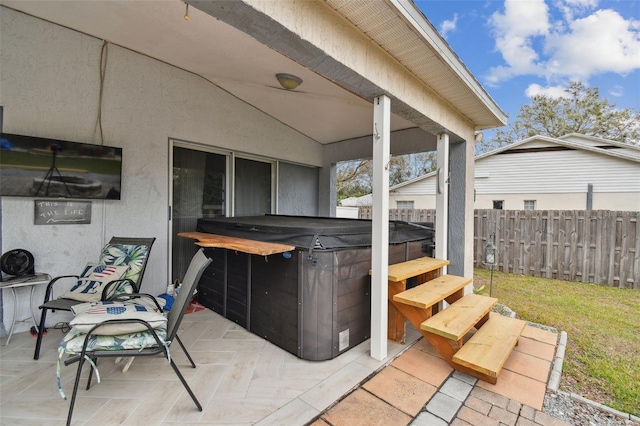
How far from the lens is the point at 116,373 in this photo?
2145 millimetres

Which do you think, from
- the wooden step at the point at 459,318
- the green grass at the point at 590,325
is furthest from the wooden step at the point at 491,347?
the green grass at the point at 590,325

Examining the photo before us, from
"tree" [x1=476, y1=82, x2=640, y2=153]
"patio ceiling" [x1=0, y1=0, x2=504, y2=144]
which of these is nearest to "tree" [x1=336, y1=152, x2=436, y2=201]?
"tree" [x1=476, y1=82, x2=640, y2=153]

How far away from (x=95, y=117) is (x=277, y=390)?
3544 mm

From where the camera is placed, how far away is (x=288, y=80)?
Answer: 343 cm

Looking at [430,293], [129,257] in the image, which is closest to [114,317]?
[129,257]

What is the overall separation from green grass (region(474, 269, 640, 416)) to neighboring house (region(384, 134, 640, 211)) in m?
4.98

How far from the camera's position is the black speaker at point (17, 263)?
2.60 metres

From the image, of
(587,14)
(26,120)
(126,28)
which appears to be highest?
(587,14)

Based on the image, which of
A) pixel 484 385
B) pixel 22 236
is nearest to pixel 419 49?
pixel 484 385

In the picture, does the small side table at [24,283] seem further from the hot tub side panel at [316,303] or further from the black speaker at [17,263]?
the hot tub side panel at [316,303]

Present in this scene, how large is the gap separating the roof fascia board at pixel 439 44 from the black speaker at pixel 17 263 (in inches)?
152

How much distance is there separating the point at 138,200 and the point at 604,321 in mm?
6155

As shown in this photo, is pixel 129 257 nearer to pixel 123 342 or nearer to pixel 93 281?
pixel 93 281

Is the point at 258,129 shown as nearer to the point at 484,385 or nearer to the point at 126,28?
the point at 126,28
